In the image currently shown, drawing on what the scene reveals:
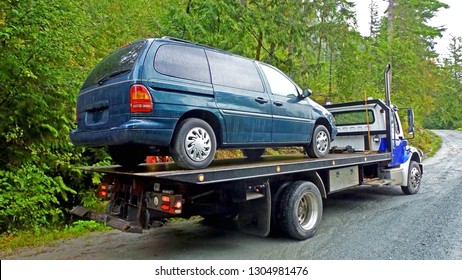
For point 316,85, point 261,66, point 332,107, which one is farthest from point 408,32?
point 261,66

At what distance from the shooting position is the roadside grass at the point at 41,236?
4459mm

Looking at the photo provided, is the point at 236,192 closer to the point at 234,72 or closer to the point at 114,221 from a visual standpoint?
the point at 114,221

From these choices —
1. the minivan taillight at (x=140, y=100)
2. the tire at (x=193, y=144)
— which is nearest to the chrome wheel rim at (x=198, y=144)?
the tire at (x=193, y=144)

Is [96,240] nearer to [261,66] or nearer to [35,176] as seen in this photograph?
[35,176]

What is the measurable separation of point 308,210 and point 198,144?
2127mm

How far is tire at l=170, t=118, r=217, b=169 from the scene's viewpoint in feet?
11.9

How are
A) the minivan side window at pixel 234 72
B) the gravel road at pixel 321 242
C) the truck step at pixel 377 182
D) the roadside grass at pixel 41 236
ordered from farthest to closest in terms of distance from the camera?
the truck step at pixel 377 182 → the roadside grass at pixel 41 236 → the minivan side window at pixel 234 72 → the gravel road at pixel 321 242

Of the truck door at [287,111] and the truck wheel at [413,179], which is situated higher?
the truck door at [287,111]

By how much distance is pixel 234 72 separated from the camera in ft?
14.9

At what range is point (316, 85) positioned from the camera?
1373cm

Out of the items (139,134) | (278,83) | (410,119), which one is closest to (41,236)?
(139,134)

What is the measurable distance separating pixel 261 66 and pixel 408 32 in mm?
25620

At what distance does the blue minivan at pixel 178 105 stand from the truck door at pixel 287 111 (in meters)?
0.02

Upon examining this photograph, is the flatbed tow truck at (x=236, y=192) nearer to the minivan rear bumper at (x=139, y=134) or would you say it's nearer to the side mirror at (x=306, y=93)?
the minivan rear bumper at (x=139, y=134)
